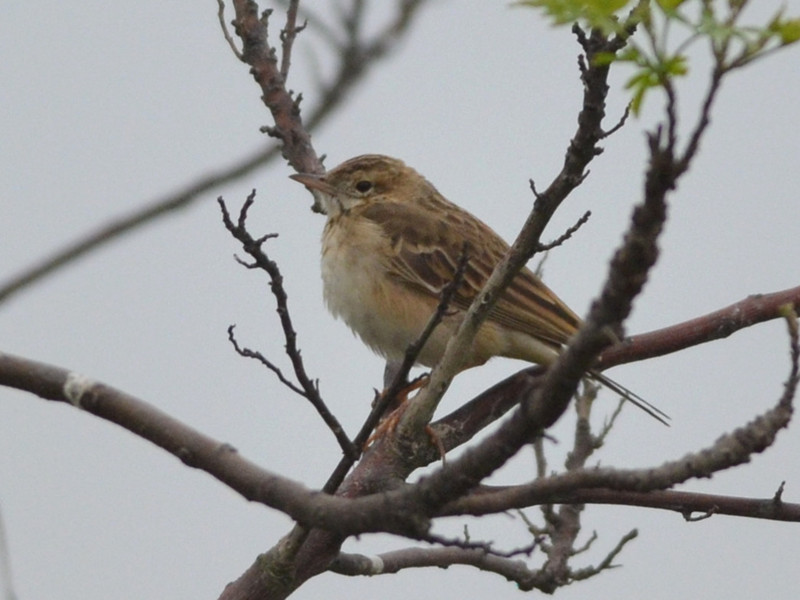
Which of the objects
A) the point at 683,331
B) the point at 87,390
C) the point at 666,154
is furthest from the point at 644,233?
the point at 683,331

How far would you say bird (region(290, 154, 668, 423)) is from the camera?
7.32 meters

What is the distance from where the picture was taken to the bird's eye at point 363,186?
339 inches

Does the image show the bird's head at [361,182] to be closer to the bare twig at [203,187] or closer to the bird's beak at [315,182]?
the bird's beak at [315,182]

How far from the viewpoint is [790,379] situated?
3105 millimetres

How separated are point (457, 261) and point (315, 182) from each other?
4.64 ft

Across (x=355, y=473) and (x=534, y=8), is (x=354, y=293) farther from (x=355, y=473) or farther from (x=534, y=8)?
(x=534, y=8)

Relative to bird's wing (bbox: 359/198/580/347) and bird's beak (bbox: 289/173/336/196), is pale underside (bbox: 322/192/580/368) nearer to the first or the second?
bird's wing (bbox: 359/198/580/347)

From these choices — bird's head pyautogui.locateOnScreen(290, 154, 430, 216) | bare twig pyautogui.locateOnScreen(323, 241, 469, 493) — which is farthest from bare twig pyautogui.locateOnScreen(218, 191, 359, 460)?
bird's head pyautogui.locateOnScreen(290, 154, 430, 216)

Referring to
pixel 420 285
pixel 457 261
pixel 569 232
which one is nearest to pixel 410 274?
pixel 420 285

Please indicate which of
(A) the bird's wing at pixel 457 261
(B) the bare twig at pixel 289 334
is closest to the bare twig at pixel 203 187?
(B) the bare twig at pixel 289 334

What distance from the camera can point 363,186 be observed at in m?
8.66

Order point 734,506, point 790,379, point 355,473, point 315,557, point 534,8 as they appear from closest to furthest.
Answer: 1. point 534,8
2. point 790,379
3. point 734,506
4. point 315,557
5. point 355,473

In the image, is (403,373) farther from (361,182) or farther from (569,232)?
(361,182)

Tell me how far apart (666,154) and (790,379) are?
98 centimetres
